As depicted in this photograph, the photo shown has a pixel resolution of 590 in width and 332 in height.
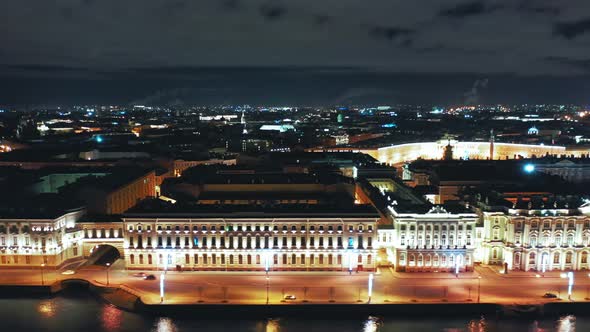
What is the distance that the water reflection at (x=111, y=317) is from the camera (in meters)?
42.8

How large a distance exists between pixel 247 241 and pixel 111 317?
45.5 ft

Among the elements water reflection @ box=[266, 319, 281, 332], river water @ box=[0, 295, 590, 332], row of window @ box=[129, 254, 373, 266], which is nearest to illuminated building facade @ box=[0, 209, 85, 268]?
row of window @ box=[129, 254, 373, 266]

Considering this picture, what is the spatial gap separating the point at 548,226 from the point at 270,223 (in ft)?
84.5

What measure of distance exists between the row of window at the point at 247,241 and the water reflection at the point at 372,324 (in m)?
9.55

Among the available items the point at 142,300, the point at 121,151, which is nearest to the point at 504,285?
the point at 142,300

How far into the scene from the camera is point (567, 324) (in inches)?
1703

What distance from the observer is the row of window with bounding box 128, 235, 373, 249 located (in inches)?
2071

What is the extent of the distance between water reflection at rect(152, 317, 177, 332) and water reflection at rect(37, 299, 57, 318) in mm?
8918

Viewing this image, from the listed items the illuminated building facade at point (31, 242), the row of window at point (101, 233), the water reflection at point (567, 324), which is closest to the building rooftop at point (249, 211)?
the row of window at point (101, 233)

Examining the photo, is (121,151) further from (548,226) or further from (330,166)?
(548,226)

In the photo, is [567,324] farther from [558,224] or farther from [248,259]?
[248,259]

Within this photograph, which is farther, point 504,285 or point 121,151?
point 121,151

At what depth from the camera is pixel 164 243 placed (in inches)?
2072

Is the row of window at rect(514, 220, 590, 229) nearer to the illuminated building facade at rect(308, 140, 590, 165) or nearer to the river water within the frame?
the river water
